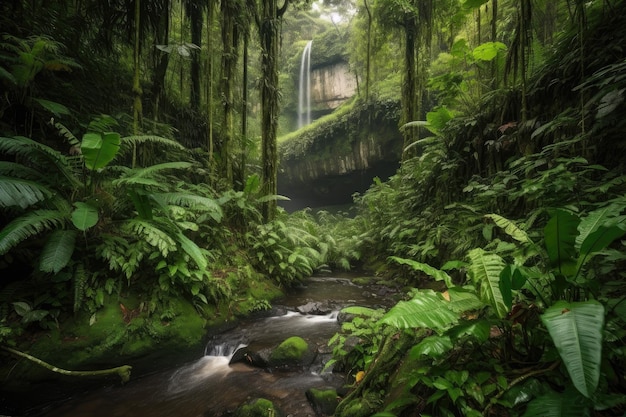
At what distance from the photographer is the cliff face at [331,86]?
74.9 feet

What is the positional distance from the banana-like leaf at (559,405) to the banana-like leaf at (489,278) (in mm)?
477

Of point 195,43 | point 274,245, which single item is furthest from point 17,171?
point 195,43

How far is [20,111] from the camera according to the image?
164 inches

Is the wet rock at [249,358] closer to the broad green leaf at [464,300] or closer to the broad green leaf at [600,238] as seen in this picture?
the broad green leaf at [464,300]

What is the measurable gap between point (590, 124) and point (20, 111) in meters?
7.73

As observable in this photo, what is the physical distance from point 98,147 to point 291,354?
347 centimetres

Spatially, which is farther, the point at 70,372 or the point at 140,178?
the point at 140,178

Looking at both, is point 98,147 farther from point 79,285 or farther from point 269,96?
point 269,96

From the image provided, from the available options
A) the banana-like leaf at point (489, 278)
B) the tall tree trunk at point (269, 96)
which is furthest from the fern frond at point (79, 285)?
the tall tree trunk at point (269, 96)

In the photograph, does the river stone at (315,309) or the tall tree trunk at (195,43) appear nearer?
the river stone at (315,309)

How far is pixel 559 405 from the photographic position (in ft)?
4.15

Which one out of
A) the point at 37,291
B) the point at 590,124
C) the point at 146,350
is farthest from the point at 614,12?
the point at 37,291

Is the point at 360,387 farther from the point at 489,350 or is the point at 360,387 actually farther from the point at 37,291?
the point at 37,291

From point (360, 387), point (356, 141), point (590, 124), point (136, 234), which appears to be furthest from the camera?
point (356, 141)
